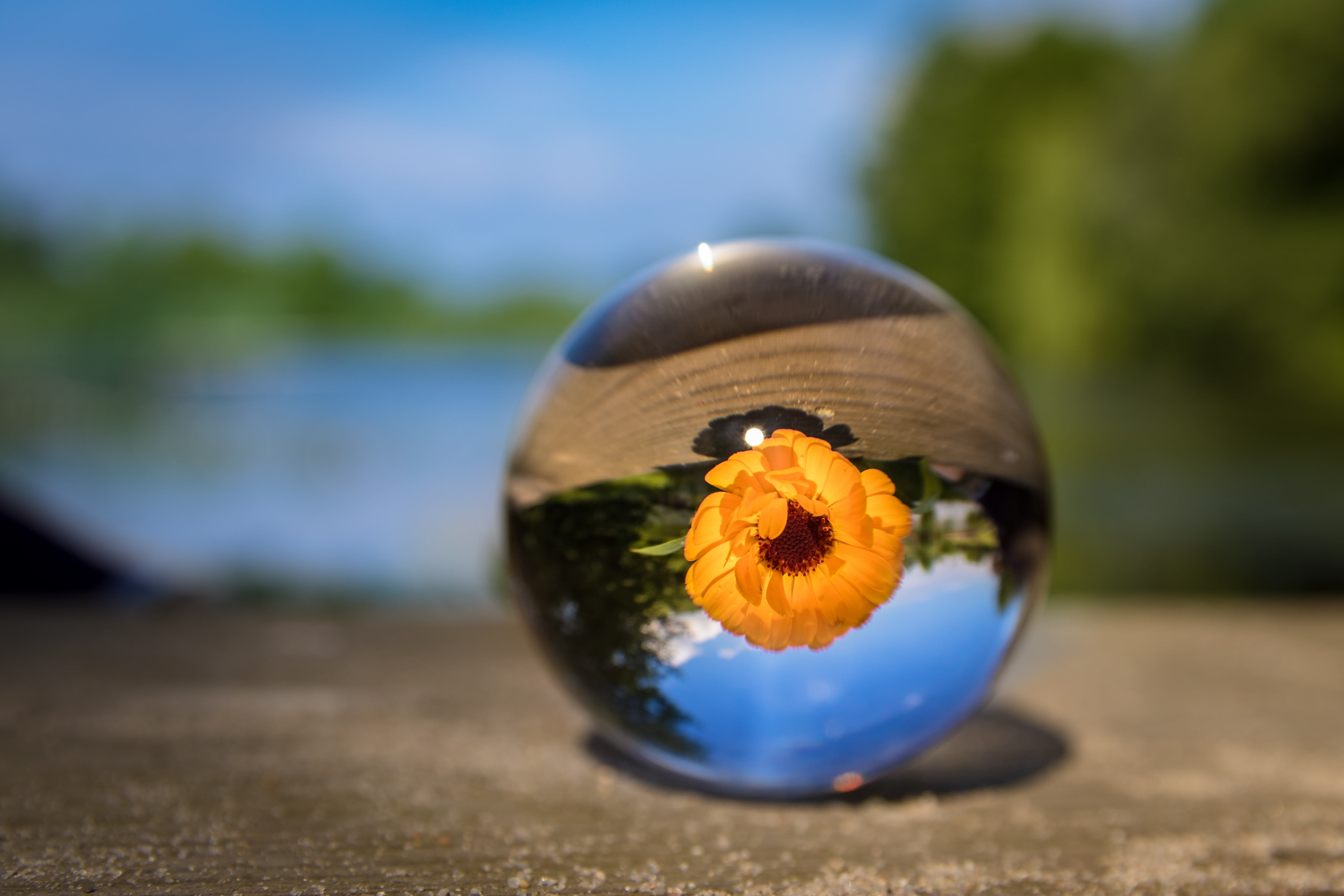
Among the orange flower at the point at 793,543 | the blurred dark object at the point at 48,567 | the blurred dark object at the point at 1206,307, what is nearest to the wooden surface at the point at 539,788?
the orange flower at the point at 793,543

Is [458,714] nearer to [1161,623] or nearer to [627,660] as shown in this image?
[627,660]

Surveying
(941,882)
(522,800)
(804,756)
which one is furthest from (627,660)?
(941,882)

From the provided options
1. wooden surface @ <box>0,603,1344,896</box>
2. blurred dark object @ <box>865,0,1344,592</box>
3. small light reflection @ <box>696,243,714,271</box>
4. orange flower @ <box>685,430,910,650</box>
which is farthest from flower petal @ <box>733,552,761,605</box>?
blurred dark object @ <box>865,0,1344,592</box>

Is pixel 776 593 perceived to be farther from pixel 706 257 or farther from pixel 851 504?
pixel 706 257

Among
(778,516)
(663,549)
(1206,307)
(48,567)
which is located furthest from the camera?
(1206,307)

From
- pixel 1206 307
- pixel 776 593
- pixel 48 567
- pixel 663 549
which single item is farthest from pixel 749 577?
pixel 1206 307
